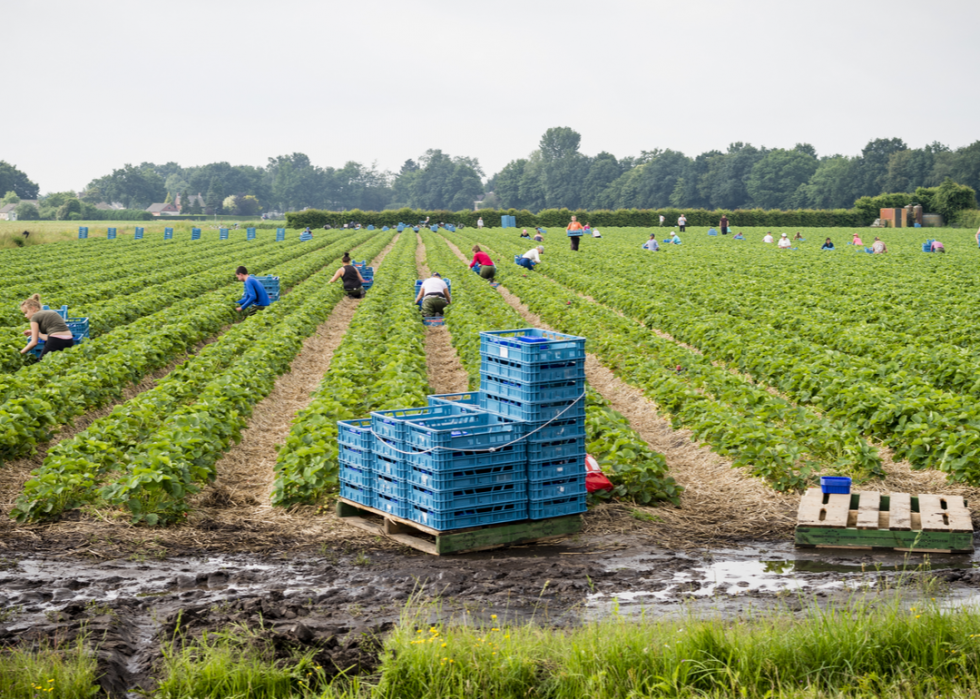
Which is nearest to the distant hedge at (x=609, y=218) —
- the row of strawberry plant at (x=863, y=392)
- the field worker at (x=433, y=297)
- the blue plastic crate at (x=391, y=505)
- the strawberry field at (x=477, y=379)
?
the strawberry field at (x=477, y=379)

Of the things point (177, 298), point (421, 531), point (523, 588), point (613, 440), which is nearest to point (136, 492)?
point (421, 531)

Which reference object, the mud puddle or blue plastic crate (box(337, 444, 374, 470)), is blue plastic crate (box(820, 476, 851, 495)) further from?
blue plastic crate (box(337, 444, 374, 470))

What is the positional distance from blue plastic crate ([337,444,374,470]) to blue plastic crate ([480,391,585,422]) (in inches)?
52.1

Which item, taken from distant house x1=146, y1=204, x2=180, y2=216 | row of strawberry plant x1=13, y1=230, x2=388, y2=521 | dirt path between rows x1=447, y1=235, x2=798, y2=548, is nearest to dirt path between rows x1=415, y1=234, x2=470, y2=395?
row of strawberry plant x1=13, y1=230, x2=388, y2=521

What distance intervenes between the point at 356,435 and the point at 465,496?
1.43 metres

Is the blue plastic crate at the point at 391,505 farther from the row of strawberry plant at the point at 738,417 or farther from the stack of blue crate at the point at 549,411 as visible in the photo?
the row of strawberry plant at the point at 738,417

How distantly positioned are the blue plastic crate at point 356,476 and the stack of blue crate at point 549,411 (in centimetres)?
144

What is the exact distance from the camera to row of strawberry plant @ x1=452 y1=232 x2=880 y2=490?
30.7ft

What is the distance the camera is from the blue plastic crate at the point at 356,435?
26.2 ft

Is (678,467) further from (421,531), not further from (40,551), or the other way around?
(40,551)

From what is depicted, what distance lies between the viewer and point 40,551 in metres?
7.36

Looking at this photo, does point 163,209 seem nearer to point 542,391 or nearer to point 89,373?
point 89,373

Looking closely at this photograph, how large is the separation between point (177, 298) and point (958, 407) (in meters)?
21.3

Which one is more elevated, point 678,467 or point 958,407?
point 958,407
